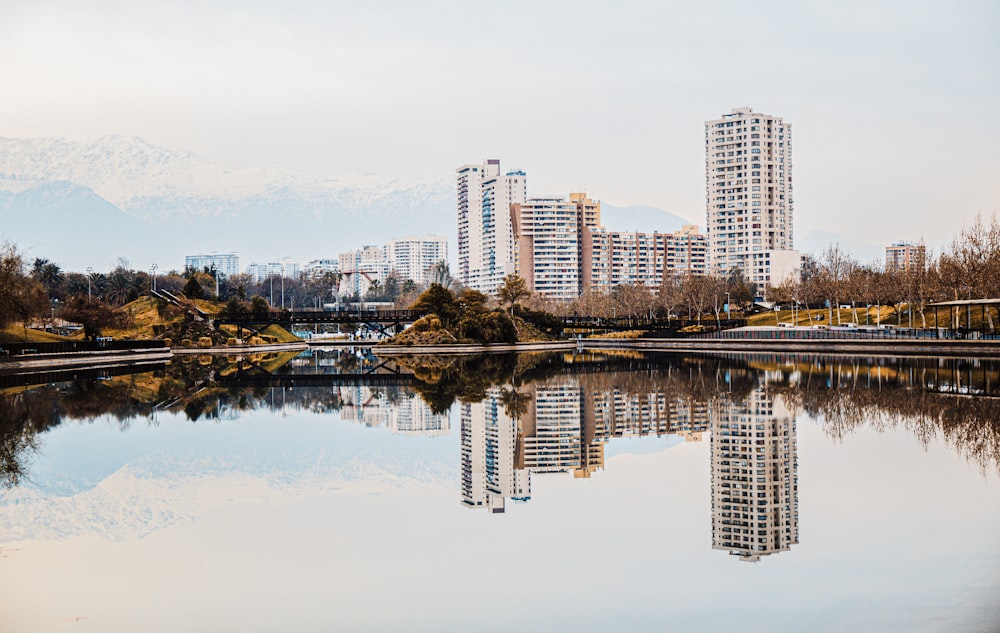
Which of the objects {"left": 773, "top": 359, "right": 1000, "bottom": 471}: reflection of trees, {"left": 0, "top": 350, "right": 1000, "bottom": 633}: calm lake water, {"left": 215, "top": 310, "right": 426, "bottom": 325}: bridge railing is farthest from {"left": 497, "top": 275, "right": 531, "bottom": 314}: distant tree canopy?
{"left": 0, "top": 350, "right": 1000, "bottom": 633}: calm lake water

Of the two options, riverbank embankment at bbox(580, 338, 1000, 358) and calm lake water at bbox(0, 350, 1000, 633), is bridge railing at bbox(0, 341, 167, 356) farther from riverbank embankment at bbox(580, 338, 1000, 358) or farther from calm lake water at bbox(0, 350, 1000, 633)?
riverbank embankment at bbox(580, 338, 1000, 358)

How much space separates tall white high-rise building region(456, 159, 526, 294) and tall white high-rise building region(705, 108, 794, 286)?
33.7m

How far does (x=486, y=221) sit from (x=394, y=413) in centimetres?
13453

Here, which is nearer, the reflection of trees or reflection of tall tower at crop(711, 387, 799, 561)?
reflection of tall tower at crop(711, 387, 799, 561)

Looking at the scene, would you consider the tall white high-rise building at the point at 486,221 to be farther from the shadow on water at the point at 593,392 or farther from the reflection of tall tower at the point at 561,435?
the reflection of tall tower at the point at 561,435

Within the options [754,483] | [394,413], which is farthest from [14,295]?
[754,483]

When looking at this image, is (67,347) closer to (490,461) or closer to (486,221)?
(490,461)

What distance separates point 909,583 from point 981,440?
36.0 feet

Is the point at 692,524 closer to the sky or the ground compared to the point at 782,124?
closer to the ground

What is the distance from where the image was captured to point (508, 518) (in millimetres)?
13562

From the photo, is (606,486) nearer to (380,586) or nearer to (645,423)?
(380,586)

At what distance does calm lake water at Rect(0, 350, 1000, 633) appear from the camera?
951cm

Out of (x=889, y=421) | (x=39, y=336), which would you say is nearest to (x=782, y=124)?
(x=39, y=336)

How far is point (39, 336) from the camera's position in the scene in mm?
67000
